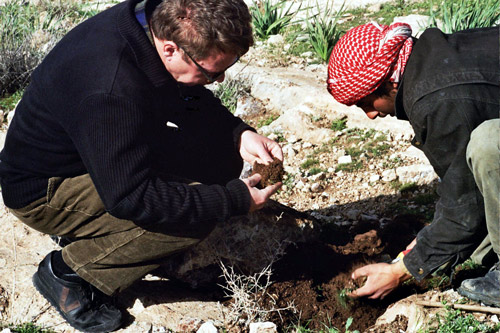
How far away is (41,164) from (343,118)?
2.97m

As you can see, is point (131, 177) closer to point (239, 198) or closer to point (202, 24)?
point (239, 198)

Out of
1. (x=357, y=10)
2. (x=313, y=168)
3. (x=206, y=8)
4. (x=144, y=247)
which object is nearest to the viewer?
(x=206, y=8)

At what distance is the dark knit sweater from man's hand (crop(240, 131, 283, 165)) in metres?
0.42

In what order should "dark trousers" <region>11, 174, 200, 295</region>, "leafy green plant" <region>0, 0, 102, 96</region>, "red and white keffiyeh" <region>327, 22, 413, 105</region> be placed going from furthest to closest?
"leafy green plant" <region>0, 0, 102, 96</region>, "dark trousers" <region>11, 174, 200, 295</region>, "red and white keffiyeh" <region>327, 22, 413, 105</region>

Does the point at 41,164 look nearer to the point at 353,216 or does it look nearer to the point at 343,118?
the point at 353,216

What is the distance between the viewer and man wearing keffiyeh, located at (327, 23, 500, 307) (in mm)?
2469

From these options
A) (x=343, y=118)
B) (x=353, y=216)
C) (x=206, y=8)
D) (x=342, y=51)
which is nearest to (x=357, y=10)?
(x=343, y=118)

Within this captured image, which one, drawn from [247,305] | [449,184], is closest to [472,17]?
[449,184]

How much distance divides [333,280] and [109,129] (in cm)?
164

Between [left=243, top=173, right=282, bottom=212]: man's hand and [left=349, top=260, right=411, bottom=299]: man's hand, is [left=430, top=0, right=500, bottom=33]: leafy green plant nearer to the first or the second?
[left=349, top=260, right=411, bottom=299]: man's hand

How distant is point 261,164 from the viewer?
3.05 metres

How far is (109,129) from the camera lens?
2.36 m

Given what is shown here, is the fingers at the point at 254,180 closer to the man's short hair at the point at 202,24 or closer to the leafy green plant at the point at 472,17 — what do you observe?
the man's short hair at the point at 202,24

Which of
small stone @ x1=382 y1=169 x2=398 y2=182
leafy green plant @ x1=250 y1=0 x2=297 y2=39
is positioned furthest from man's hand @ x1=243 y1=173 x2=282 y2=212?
leafy green plant @ x1=250 y1=0 x2=297 y2=39
